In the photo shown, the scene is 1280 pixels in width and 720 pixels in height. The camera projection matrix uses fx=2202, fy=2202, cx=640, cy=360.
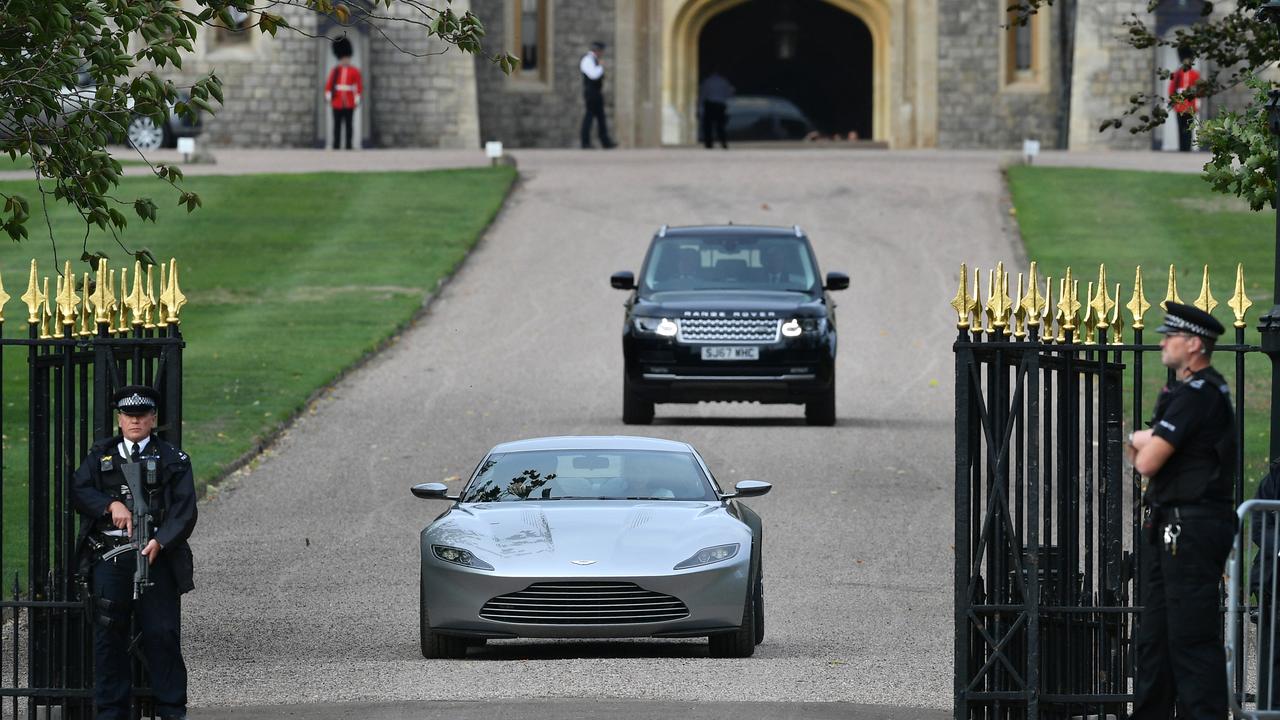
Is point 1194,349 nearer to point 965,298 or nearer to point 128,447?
point 965,298

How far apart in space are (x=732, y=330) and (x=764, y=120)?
128 ft

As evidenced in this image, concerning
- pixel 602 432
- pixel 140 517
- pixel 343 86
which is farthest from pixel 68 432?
pixel 343 86

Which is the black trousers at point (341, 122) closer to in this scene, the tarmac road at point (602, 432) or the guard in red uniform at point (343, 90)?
the guard in red uniform at point (343, 90)

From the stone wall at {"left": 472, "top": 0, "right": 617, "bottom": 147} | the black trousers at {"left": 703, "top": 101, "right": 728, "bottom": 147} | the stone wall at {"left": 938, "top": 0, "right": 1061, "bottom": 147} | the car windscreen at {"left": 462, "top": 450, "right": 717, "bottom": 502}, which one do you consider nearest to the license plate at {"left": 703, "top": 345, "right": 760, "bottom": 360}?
the car windscreen at {"left": 462, "top": 450, "right": 717, "bottom": 502}

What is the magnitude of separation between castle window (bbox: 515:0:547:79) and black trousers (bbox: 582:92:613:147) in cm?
333

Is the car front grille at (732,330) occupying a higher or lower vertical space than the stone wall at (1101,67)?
lower

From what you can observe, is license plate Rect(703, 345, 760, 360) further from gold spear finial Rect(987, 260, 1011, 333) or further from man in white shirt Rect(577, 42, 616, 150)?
man in white shirt Rect(577, 42, 616, 150)

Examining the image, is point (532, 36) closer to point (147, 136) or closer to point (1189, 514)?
point (147, 136)

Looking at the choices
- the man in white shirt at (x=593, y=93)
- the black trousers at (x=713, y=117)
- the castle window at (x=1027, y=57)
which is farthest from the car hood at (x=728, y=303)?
the castle window at (x=1027, y=57)

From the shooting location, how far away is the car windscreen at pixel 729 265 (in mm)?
22172

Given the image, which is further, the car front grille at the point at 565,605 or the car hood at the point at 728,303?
the car hood at the point at 728,303

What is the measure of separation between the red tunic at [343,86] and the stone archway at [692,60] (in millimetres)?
10047

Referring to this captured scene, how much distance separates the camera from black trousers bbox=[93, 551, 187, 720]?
Answer: 941 centimetres

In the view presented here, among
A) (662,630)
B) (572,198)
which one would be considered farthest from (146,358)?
(572,198)
